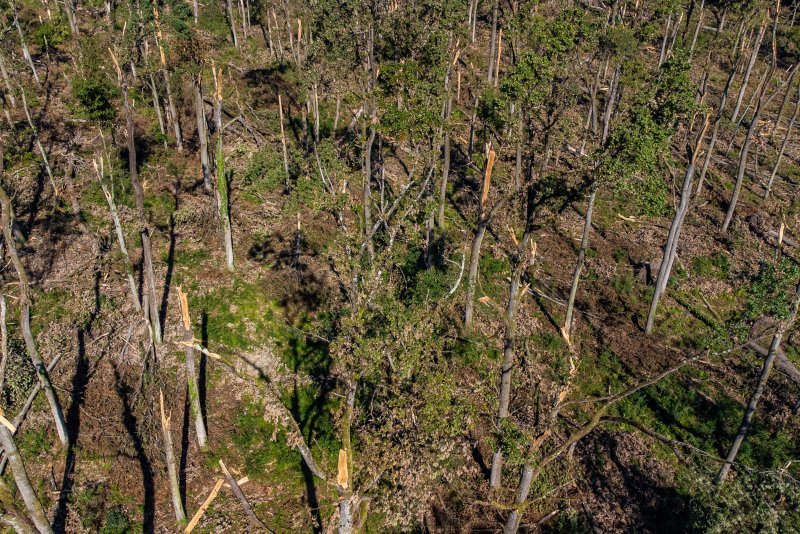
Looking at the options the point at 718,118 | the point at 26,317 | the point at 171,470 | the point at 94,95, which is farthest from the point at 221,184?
the point at 718,118

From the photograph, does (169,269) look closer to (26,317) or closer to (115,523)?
(26,317)

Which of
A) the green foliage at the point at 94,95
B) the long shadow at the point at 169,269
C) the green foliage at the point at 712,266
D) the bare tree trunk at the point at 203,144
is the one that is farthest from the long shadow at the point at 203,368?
the green foliage at the point at 712,266

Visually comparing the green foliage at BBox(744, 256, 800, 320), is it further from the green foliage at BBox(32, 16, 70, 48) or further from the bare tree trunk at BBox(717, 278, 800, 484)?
the green foliage at BBox(32, 16, 70, 48)

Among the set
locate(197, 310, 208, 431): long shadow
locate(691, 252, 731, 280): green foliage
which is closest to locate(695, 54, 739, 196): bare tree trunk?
locate(691, 252, 731, 280): green foliage

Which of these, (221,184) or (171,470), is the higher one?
(221,184)

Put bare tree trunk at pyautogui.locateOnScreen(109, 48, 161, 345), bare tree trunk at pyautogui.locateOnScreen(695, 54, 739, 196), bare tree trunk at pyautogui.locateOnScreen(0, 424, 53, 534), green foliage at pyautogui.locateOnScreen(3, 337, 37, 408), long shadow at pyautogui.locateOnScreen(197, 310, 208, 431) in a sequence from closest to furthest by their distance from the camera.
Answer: bare tree trunk at pyautogui.locateOnScreen(0, 424, 53, 534)
bare tree trunk at pyautogui.locateOnScreen(109, 48, 161, 345)
green foliage at pyautogui.locateOnScreen(3, 337, 37, 408)
long shadow at pyautogui.locateOnScreen(197, 310, 208, 431)
bare tree trunk at pyautogui.locateOnScreen(695, 54, 739, 196)

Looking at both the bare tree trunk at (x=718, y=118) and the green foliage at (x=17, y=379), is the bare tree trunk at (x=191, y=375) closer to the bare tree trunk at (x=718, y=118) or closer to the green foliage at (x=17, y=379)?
the green foliage at (x=17, y=379)
